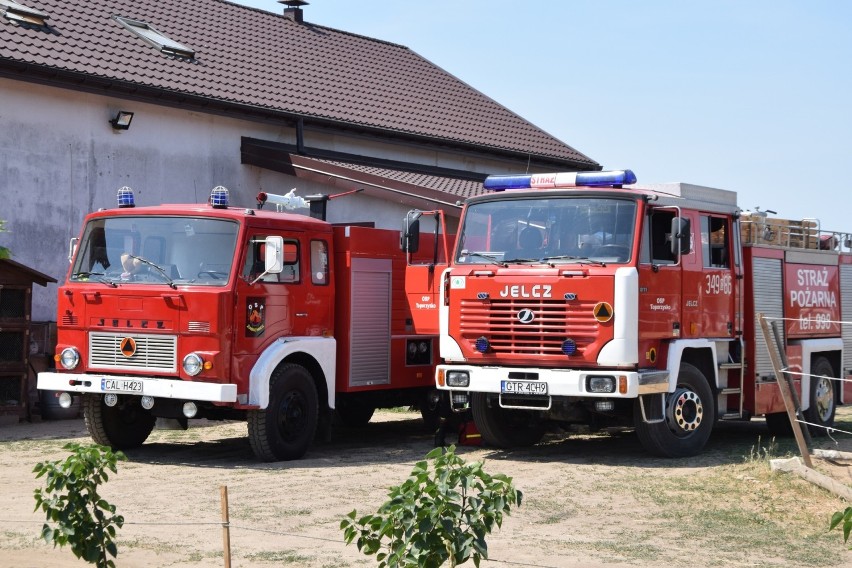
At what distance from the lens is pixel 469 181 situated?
25.8 metres

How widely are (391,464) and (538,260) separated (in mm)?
2621

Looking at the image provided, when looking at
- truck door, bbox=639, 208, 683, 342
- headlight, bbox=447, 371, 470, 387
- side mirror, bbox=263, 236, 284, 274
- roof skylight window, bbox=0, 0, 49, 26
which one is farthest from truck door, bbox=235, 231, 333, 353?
roof skylight window, bbox=0, 0, 49, 26

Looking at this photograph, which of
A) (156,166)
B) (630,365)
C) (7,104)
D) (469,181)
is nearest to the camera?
(630,365)

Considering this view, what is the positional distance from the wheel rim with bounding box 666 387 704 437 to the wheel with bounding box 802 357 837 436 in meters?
2.52

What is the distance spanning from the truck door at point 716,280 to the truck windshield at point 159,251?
506cm

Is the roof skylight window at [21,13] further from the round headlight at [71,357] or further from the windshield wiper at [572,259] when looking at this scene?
the windshield wiper at [572,259]

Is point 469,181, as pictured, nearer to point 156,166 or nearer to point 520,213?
point 156,166

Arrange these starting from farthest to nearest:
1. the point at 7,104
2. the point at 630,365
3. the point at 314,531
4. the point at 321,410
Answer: the point at 7,104 → the point at 321,410 → the point at 630,365 → the point at 314,531

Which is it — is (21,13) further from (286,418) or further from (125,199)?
(286,418)

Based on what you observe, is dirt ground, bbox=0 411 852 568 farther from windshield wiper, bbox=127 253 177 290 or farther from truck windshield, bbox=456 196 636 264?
truck windshield, bbox=456 196 636 264

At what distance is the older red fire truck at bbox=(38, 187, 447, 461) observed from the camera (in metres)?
12.9

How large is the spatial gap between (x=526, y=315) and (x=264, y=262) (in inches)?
107

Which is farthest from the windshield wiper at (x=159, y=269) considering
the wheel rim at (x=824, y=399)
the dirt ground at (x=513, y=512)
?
the wheel rim at (x=824, y=399)

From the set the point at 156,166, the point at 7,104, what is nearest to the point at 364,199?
the point at 156,166
